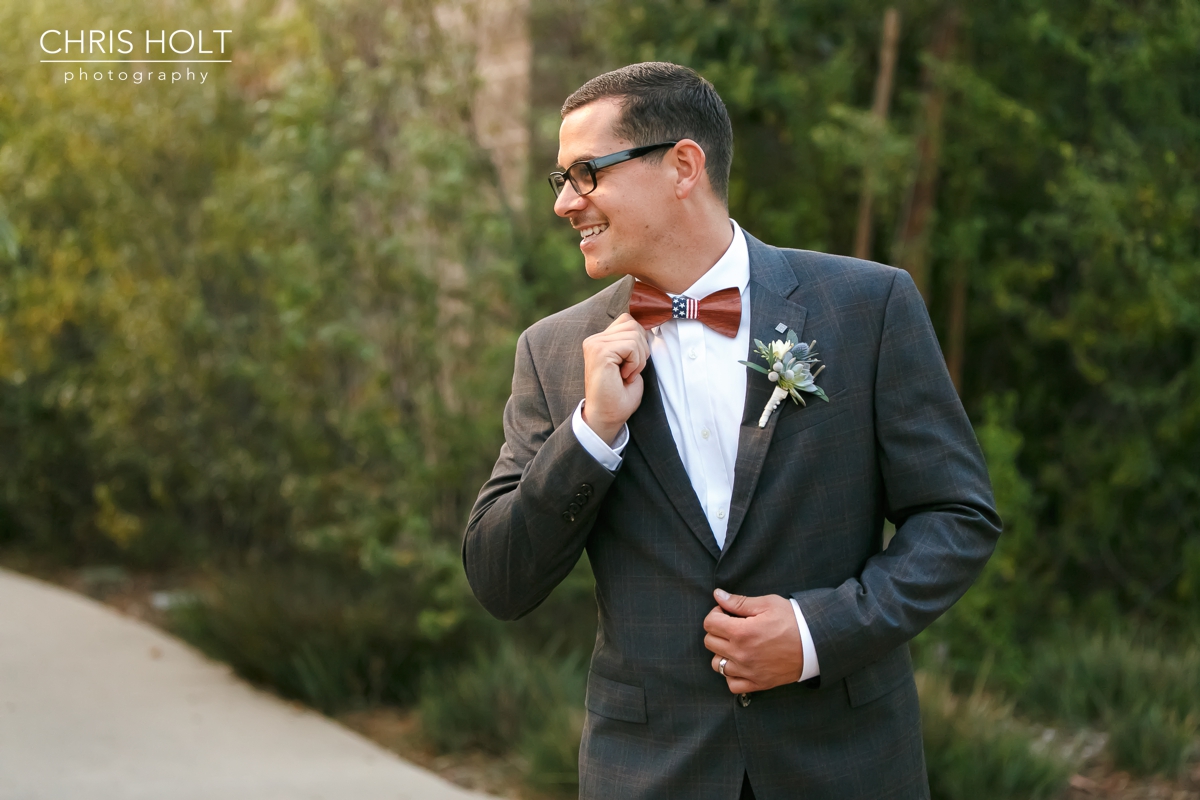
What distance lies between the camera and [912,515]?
7.97ft

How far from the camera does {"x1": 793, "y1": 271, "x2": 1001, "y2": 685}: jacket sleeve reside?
7.56 ft

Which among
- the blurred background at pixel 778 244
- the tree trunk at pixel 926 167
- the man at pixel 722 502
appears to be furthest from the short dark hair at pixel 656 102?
the tree trunk at pixel 926 167

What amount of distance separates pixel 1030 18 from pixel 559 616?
3.78 meters

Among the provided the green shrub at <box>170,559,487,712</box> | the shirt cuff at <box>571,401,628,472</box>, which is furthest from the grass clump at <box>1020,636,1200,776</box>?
the shirt cuff at <box>571,401,628,472</box>

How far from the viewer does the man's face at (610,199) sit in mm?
2477

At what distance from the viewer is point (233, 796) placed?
5133mm

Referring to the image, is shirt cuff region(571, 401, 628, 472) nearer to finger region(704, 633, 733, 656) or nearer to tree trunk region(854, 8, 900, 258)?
finger region(704, 633, 733, 656)

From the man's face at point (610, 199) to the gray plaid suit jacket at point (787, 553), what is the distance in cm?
24

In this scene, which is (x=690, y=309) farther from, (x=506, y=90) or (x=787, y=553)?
(x=506, y=90)

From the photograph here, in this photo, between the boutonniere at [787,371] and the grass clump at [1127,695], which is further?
the grass clump at [1127,695]

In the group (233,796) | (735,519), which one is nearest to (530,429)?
Answer: (735,519)

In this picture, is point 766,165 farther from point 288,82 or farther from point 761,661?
point 761,661

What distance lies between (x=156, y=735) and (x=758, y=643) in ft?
14.6

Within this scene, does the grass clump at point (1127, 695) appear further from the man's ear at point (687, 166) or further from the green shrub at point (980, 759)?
the man's ear at point (687, 166)
